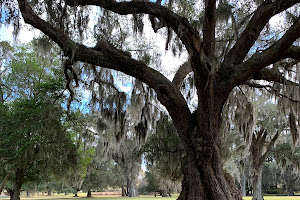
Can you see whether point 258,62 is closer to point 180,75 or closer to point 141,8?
point 180,75

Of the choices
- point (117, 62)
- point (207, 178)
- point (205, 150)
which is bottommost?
point (207, 178)

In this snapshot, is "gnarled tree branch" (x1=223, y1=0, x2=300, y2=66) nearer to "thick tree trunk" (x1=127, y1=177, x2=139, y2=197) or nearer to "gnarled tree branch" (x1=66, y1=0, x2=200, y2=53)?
"gnarled tree branch" (x1=66, y1=0, x2=200, y2=53)

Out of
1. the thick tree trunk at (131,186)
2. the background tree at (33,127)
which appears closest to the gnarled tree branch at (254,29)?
the background tree at (33,127)

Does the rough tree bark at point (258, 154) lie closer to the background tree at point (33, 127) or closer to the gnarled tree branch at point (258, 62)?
the background tree at point (33, 127)

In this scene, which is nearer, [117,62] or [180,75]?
[117,62]

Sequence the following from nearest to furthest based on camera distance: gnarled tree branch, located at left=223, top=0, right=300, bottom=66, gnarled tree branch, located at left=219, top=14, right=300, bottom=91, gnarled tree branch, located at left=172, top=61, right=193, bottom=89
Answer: gnarled tree branch, located at left=219, top=14, right=300, bottom=91 → gnarled tree branch, located at left=223, top=0, right=300, bottom=66 → gnarled tree branch, located at left=172, top=61, right=193, bottom=89

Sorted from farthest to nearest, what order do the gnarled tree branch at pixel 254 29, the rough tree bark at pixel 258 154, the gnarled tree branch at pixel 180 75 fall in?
the rough tree bark at pixel 258 154 → the gnarled tree branch at pixel 180 75 → the gnarled tree branch at pixel 254 29

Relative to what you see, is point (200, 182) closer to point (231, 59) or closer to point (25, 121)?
point (231, 59)

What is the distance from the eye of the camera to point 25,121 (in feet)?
30.8

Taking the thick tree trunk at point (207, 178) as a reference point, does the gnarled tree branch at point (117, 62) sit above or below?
above

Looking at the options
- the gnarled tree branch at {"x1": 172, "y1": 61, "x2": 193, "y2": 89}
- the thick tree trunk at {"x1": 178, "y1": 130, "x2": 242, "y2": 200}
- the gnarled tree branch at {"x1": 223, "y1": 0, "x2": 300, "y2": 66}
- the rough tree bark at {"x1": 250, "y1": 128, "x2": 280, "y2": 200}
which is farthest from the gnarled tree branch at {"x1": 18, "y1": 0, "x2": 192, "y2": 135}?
the rough tree bark at {"x1": 250, "y1": 128, "x2": 280, "y2": 200}

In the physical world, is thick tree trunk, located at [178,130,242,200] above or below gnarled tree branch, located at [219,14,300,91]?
below

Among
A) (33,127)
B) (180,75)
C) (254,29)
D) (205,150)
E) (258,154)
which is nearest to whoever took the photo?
(205,150)

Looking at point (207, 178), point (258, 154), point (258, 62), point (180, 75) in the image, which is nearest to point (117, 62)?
point (180, 75)
